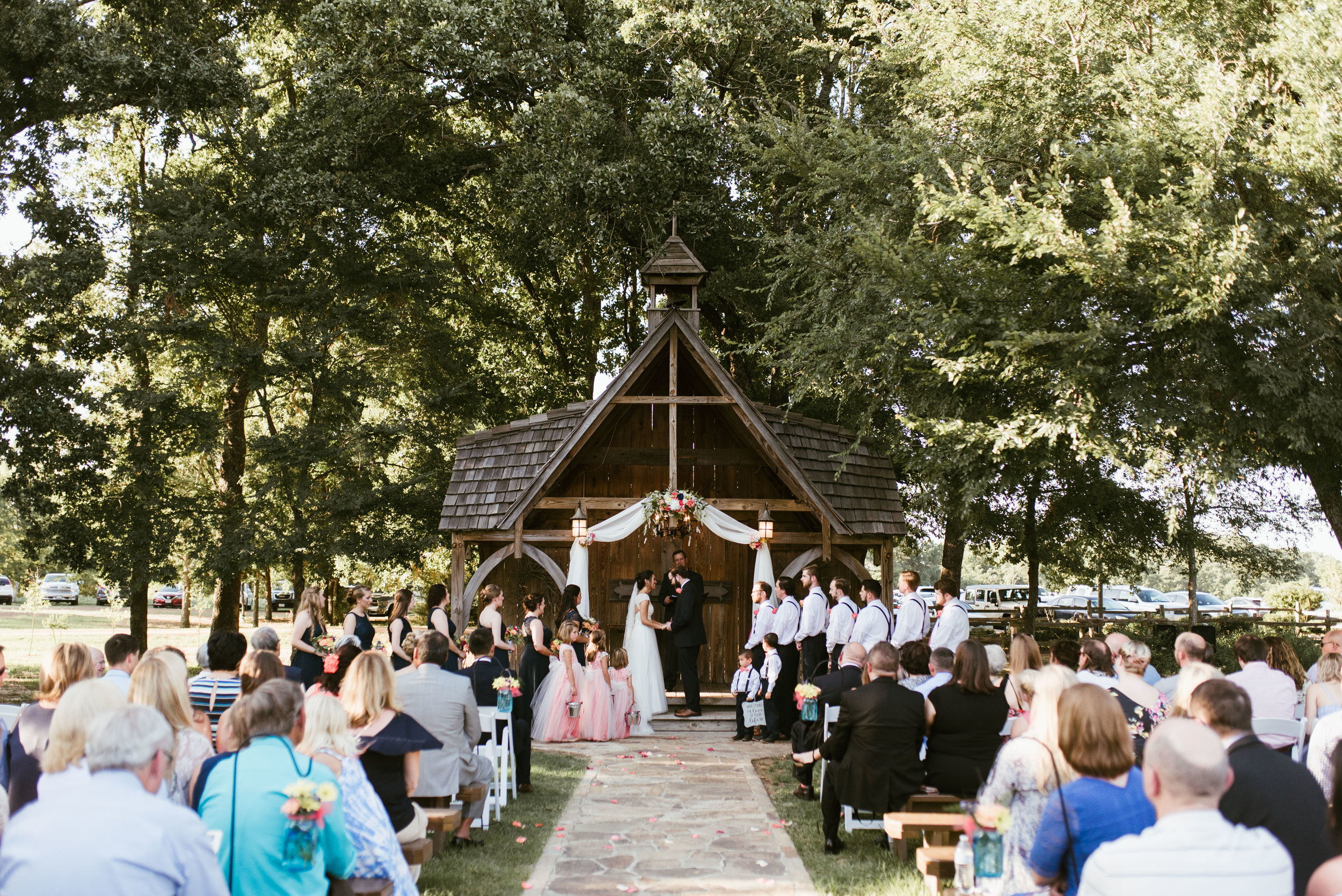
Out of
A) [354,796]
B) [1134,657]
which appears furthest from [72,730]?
[1134,657]

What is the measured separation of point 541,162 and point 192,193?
6.55 meters

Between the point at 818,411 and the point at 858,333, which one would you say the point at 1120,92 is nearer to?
the point at 858,333

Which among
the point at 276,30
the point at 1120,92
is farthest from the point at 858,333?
the point at 276,30

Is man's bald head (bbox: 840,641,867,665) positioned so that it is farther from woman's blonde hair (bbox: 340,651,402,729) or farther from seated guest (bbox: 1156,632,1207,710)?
woman's blonde hair (bbox: 340,651,402,729)

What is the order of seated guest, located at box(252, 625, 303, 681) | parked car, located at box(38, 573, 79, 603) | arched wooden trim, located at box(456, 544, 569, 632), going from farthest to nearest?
parked car, located at box(38, 573, 79, 603) → arched wooden trim, located at box(456, 544, 569, 632) → seated guest, located at box(252, 625, 303, 681)

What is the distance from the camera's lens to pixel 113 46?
17.2 meters

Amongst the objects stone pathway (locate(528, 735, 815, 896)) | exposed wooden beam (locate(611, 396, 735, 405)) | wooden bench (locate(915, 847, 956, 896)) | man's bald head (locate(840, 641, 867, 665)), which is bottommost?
stone pathway (locate(528, 735, 815, 896))

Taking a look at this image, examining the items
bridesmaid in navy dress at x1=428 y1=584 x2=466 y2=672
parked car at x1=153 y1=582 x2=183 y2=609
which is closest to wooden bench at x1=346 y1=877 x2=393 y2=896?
bridesmaid in navy dress at x1=428 y1=584 x2=466 y2=672

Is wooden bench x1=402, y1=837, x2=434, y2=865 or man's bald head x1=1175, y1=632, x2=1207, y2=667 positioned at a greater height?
man's bald head x1=1175, y1=632, x2=1207, y2=667

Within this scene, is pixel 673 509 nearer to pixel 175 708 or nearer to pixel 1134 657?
pixel 1134 657

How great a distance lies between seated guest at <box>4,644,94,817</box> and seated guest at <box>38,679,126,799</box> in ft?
3.75

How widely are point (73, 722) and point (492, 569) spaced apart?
1187cm

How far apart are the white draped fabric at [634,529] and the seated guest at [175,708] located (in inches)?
378

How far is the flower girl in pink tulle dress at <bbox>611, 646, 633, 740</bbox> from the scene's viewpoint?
1289cm
